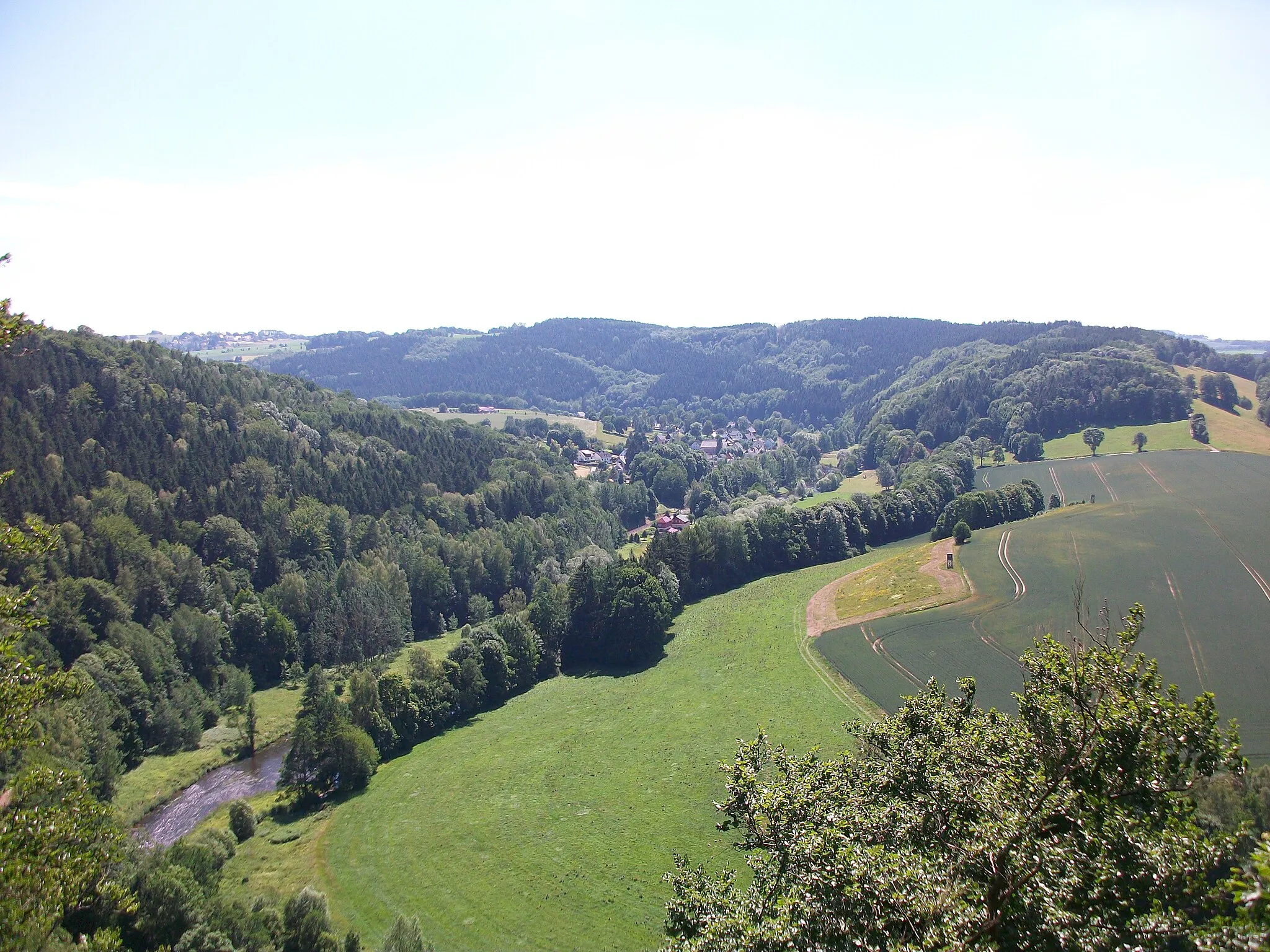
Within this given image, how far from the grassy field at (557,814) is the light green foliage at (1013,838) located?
20867 mm

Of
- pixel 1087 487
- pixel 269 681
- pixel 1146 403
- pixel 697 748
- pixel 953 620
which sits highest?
pixel 1146 403

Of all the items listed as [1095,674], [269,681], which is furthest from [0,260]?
[269,681]

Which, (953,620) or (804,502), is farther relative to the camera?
(804,502)

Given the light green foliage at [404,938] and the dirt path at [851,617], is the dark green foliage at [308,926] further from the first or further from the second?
the dirt path at [851,617]

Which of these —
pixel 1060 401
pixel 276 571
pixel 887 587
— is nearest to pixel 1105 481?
pixel 1060 401

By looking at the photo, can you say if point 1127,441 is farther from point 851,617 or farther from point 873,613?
point 851,617

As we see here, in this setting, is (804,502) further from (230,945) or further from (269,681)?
(230,945)

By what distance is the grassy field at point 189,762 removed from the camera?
5662cm

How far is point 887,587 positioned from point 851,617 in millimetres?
9470

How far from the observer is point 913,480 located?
Result: 5207 inches

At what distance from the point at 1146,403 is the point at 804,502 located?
86422 millimetres

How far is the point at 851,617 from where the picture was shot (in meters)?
80.3

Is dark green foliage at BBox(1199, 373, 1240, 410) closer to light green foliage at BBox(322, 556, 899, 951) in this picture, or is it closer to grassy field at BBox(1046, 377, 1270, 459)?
grassy field at BBox(1046, 377, 1270, 459)

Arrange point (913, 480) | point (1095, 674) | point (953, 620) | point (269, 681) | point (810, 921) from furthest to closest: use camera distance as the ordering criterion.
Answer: point (913, 480) → point (269, 681) → point (953, 620) → point (1095, 674) → point (810, 921)
